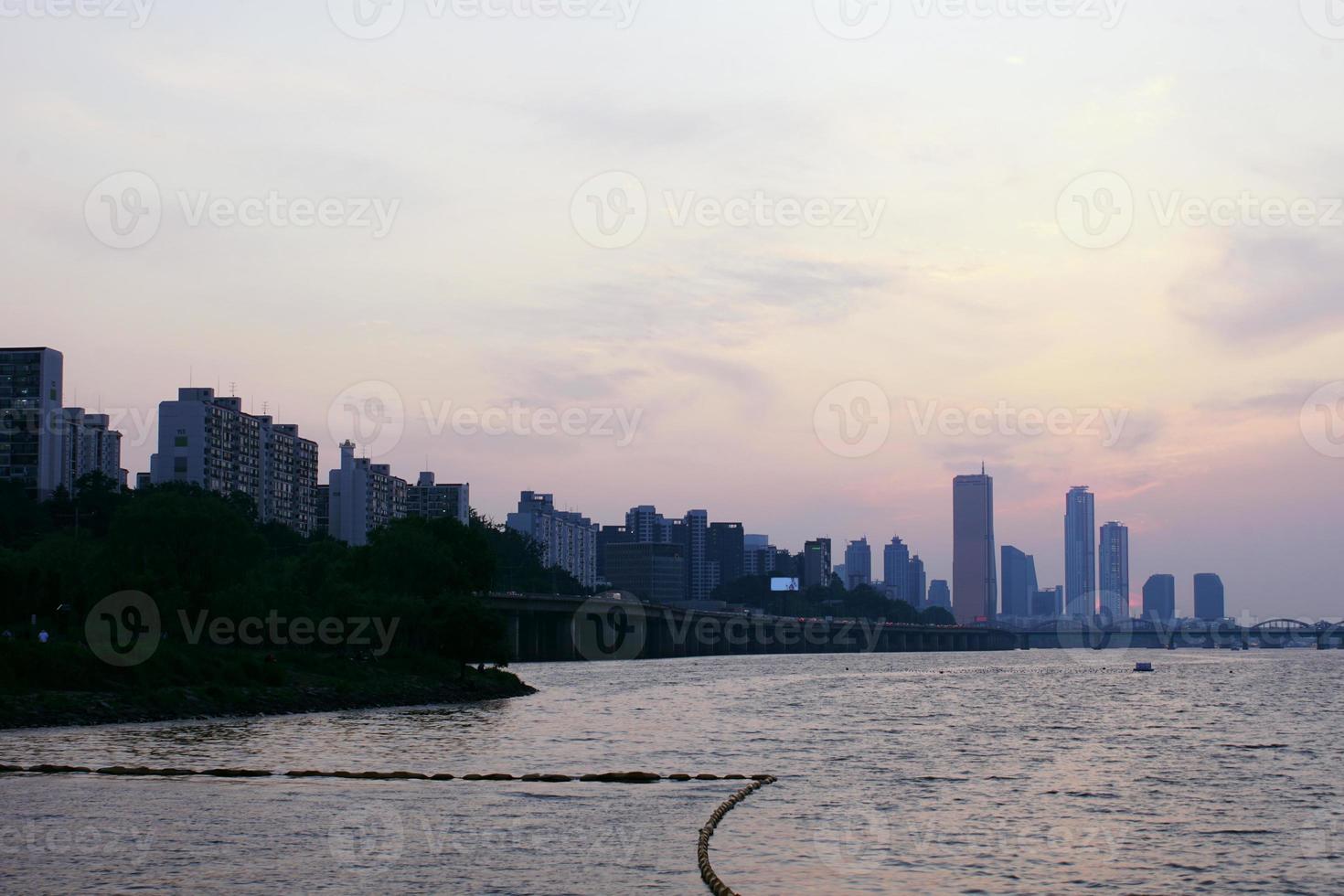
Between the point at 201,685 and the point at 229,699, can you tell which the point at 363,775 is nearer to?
the point at 229,699

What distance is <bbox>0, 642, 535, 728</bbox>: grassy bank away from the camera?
73375 mm

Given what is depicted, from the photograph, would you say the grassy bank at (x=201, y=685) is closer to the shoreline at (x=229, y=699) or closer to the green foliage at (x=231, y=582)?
the shoreline at (x=229, y=699)

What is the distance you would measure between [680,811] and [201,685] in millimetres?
54624

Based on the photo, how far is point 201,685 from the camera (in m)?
86.2

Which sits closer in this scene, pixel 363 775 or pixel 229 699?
pixel 363 775

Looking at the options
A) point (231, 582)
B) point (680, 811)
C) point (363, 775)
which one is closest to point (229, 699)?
point (231, 582)

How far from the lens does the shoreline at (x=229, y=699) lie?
2790 inches

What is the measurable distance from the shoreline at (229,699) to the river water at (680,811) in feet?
11.7

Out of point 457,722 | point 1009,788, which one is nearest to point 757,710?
point 457,722

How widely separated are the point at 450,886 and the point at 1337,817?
3166cm

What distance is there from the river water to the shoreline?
3.56m

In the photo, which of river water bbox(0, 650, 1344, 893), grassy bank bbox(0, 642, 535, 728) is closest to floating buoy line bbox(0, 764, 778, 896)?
river water bbox(0, 650, 1344, 893)

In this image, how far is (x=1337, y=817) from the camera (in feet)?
147

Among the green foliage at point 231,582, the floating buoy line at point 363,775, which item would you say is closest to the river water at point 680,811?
the floating buoy line at point 363,775
